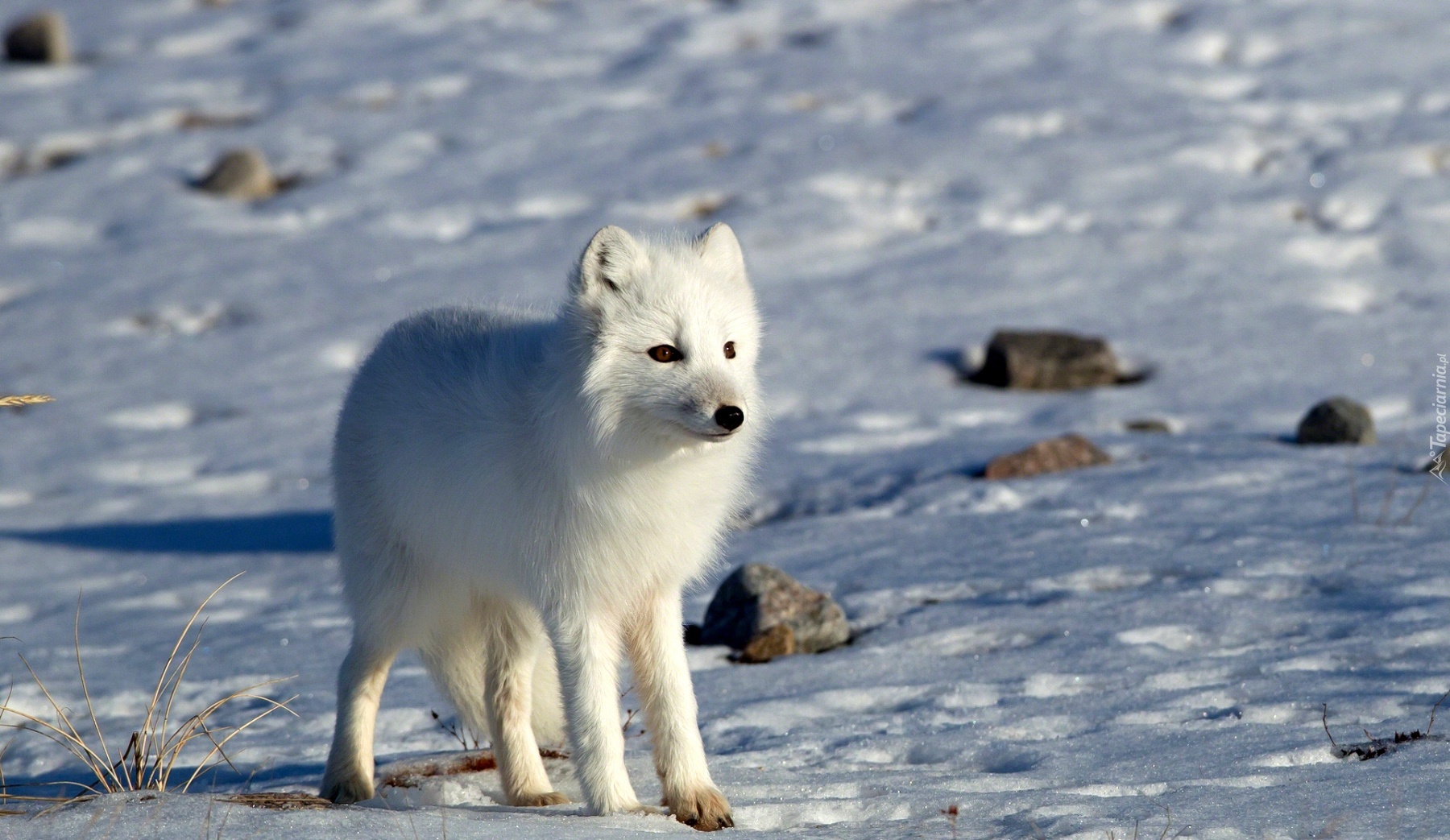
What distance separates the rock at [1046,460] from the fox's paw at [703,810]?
3.66 meters

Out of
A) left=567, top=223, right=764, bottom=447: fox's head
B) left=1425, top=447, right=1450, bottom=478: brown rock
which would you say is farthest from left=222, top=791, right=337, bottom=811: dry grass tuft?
left=1425, top=447, right=1450, bottom=478: brown rock

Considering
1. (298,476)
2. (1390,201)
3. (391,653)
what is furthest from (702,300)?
(1390,201)

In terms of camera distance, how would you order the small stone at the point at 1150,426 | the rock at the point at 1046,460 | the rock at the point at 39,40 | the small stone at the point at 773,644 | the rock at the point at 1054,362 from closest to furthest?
the small stone at the point at 773,644 → the rock at the point at 1046,460 → the small stone at the point at 1150,426 → the rock at the point at 1054,362 → the rock at the point at 39,40

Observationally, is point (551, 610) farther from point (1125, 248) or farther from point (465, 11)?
point (465, 11)

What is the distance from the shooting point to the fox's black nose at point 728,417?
3178mm

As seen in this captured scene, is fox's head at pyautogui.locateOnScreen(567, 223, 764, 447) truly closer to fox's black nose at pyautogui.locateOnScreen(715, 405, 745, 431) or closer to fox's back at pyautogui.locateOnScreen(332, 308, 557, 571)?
fox's black nose at pyautogui.locateOnScreen(715, 405, 745, 431)

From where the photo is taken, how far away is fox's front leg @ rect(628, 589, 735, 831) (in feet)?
11.2

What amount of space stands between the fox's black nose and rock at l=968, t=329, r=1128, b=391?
18.1 feet

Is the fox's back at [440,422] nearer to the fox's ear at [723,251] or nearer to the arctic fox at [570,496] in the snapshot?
the arctic fox at [570,496]

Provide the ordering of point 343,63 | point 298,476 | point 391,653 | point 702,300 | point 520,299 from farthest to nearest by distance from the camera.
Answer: point 343,63 < point 298,476 < point 520,299 < point 391,653 < point 702,300

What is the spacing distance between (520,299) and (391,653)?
142cm

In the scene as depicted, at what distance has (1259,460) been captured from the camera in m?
6.49

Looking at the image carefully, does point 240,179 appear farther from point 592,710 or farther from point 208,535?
point 592,710

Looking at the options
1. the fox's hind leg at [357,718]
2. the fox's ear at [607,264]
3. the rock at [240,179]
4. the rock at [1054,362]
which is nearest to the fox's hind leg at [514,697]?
the fox's hind leg at [357,718]
